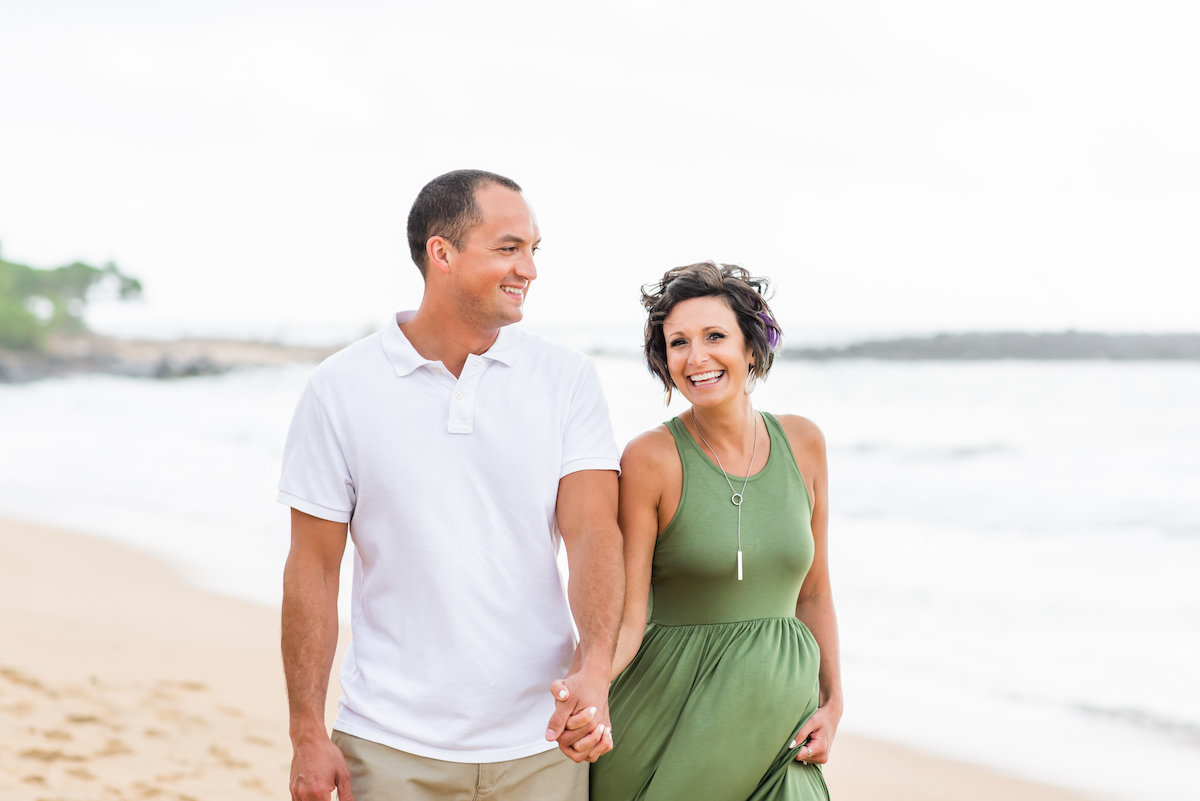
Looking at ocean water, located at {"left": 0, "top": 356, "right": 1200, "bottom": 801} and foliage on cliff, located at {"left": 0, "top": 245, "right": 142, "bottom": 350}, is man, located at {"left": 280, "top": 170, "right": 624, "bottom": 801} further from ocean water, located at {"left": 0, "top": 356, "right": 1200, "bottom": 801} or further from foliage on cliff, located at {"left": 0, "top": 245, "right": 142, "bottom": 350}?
foliage on cliff, located at {"left": 0, "top": 245, "right": 142, "bottom": 350}

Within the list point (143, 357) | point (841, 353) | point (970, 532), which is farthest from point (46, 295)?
point (970, 532)

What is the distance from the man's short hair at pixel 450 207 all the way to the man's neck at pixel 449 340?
0.46 feet

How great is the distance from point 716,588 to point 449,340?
804mm

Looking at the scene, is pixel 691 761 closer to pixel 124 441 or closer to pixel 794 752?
pixel 794 752

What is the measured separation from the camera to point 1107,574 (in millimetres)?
8984

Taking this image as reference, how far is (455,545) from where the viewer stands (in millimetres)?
2080

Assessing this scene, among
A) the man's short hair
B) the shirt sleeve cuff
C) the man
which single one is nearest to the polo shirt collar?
the man

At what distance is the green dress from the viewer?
233 cm

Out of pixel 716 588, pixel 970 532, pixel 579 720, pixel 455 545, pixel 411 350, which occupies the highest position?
pixel 411 350

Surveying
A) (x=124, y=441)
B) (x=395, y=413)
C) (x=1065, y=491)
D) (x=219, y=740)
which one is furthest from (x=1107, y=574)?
(x=124, y=441)

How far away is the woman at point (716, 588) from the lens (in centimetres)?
234

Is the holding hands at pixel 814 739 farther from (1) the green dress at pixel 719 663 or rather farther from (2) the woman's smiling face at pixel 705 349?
(2) the woman's smiling face at pixel 705 349

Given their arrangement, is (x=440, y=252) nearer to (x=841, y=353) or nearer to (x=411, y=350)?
(x=411, y=350)

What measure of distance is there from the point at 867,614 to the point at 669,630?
5238 millimetres
